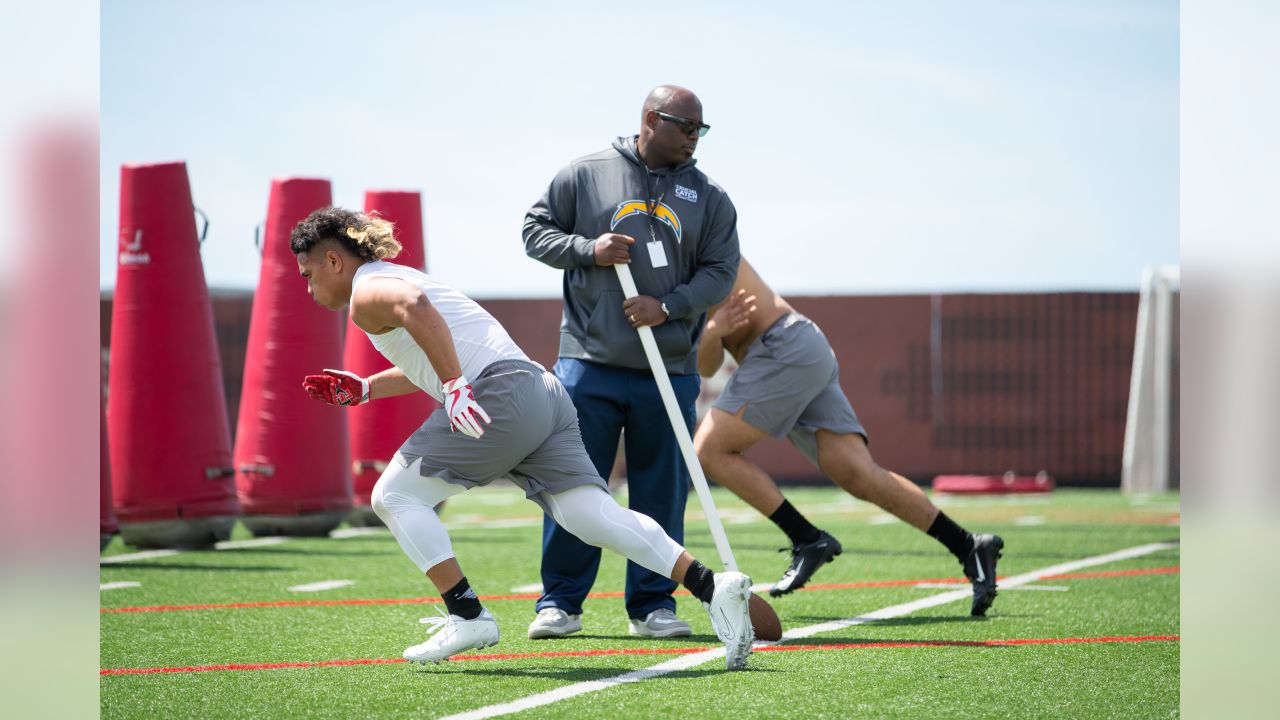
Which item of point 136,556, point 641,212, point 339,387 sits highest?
point 641,212

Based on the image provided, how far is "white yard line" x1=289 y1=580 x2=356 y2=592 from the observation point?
7.34m

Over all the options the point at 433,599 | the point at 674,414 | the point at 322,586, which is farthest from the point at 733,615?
the point at 322,586

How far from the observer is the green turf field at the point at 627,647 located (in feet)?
13.2

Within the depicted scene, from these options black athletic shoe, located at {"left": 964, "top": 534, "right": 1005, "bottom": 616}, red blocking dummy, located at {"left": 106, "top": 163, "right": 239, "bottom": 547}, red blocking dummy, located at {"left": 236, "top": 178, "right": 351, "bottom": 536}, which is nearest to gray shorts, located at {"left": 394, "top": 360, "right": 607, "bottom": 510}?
black athletic shoe, located at {"left": 964, "top": 534, "right": 1005, "bottom": 616}

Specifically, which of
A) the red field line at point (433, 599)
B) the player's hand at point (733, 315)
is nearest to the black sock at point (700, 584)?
the player's hand at point (733, 315)

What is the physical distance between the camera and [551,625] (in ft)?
17.8

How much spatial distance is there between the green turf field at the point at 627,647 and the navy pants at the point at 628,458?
0.20m

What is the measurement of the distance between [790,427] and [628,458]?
3.59 ft

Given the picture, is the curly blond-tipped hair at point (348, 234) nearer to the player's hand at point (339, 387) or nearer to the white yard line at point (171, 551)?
the player's hand at point (339, 387)

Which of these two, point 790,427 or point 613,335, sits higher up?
point 613,335

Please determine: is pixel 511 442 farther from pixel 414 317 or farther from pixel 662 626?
pixel 662 626

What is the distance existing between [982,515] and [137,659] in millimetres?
9852

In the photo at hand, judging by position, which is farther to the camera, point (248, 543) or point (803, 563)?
point (248, 543)
